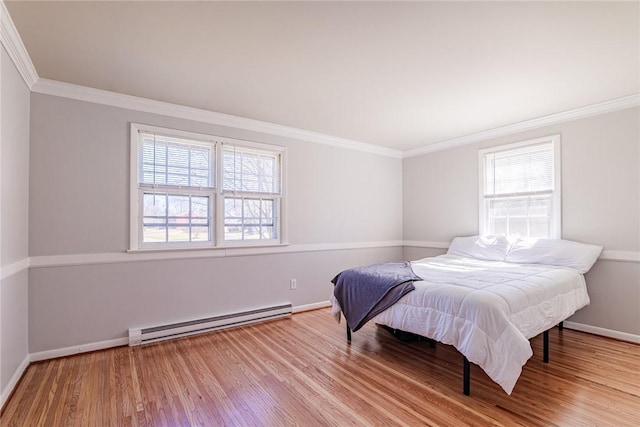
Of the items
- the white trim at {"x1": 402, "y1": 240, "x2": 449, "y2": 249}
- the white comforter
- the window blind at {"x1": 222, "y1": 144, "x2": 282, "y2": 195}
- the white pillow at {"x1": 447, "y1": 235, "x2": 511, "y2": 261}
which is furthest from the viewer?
the white trim at {"x1": 402, "y1": 240, "x2": 449, "y2": 249}

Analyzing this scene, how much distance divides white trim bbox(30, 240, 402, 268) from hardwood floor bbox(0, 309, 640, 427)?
834 millimetres

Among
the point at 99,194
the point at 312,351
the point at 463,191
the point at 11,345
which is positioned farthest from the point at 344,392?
the point at 463,191

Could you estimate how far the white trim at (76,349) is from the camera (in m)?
2.63

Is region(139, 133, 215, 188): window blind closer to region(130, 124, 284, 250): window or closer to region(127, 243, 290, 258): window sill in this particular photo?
region(130, 124, 284, 250): window

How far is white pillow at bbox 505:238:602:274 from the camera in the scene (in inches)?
124

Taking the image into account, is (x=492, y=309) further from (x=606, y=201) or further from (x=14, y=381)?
(x=14, y=381)

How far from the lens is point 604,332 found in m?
3.24

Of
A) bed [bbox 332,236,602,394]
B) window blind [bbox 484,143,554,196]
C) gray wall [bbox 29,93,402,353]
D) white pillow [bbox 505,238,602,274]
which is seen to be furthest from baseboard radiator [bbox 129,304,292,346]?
window blind [bbox 484,143,554,196]

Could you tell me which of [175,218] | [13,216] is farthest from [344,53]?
[13,216]

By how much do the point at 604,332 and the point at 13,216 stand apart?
17.8 ft

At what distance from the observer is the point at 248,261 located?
3713mm

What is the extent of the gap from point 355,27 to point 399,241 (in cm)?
389

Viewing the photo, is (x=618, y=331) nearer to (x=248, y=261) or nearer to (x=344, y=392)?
(x=344, y=392)

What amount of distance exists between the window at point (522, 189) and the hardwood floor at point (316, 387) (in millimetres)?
1386
